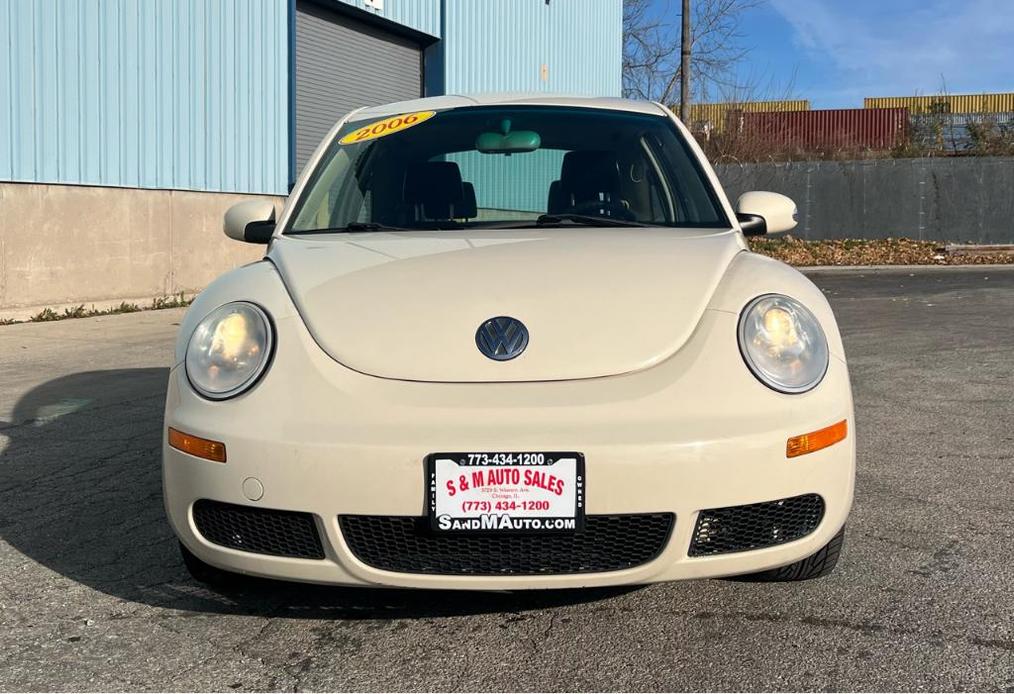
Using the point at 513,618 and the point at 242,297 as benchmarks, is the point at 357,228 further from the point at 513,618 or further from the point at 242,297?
the point at 513,618

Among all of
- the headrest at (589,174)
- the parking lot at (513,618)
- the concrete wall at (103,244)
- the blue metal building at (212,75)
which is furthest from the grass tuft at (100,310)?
the headrest at (589,174)

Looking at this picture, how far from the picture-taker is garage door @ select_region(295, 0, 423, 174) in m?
13.6

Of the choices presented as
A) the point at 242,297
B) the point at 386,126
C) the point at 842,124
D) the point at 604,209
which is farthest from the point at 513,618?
the point at 842,124

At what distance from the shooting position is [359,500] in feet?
7.13

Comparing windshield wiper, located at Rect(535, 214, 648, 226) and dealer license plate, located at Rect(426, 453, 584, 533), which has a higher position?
windshield wiper, located at Rect(535, 214, 648, 226)

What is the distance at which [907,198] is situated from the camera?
2225cm

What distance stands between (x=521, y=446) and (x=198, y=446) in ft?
2.45

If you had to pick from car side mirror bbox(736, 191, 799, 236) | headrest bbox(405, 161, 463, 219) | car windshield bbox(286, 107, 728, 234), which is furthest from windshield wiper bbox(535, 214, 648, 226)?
car side mirror bbox(736, 191, 799, 236)

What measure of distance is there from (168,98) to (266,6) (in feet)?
7.31

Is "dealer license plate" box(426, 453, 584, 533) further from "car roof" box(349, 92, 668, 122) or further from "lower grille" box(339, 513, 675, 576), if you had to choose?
"car roof" box(349, 92, 668, 122)

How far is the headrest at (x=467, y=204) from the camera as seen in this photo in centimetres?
343

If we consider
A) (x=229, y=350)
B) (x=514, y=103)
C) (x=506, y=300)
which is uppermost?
(x=514, y=103)

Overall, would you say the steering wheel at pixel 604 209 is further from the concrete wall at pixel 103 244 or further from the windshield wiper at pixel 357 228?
the concrete wall at pixel 103 244

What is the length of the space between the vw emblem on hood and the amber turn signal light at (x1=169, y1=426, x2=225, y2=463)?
636 millimetres
